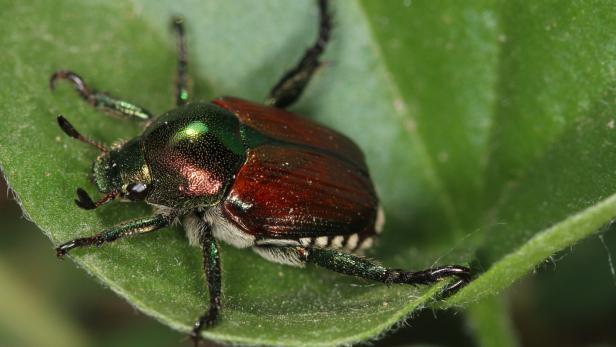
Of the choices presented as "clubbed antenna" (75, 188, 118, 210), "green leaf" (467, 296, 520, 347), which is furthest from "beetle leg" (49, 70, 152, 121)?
"green leaf" (467, 296, 520, 347)

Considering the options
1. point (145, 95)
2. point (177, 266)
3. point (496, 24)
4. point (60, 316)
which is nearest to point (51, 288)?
point (60, 316)

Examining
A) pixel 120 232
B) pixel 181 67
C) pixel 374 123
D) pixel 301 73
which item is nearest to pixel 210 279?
pixel 120 232

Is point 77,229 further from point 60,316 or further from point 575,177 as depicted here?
point 575,177

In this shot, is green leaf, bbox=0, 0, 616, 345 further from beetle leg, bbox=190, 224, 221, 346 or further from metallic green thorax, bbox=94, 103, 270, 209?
metallic green thorax, bbox=94, 103, 270, 209

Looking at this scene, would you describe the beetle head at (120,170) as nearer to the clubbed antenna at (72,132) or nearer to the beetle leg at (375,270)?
the clubbed antenna at (72,132)

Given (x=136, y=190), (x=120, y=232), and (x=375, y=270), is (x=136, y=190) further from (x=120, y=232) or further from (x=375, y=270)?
(x=375, y=270)
